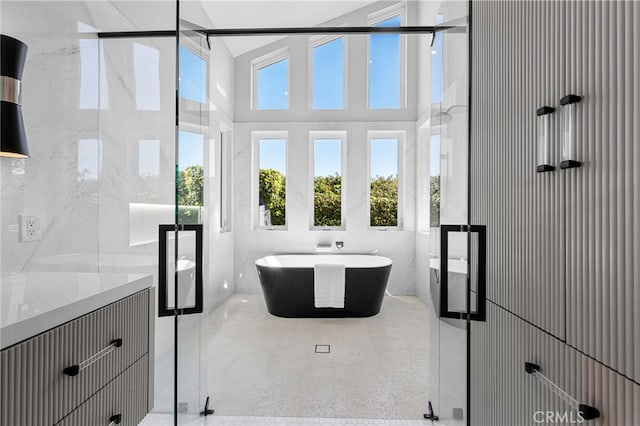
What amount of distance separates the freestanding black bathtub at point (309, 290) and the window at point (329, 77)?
2.35 m

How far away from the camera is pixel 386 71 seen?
5.02 m

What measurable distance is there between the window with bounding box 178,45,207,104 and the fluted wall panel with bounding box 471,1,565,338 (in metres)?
1.31

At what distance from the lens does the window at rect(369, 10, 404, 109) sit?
4.99 m

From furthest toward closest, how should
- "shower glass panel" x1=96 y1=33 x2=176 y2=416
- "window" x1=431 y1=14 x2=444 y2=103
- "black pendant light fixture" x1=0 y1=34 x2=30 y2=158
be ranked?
"shower glass panel" x1=96 y1=33 x2=176 y2=416 → "window" x1=431 y1=14 x2=444 y2=103 → "black pendant light fixture" x1=0 y1=34 x2=30 y2=158

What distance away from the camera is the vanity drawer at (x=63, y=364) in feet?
2.93

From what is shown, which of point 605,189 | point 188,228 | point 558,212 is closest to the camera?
point 605,189

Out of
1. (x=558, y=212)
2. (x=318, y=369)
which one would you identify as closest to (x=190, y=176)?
(x=558, y=212)

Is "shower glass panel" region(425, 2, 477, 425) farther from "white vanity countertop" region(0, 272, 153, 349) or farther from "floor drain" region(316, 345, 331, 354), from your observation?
"white vanity countertop" region(0, 272, 153, 349)

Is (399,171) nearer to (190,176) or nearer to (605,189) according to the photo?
(190,176)

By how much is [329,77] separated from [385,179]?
5.24ft

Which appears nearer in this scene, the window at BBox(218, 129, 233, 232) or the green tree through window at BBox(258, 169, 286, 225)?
the window at BBox(218, 129, 233, 232)

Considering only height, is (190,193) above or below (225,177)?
below

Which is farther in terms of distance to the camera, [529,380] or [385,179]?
[385,179]

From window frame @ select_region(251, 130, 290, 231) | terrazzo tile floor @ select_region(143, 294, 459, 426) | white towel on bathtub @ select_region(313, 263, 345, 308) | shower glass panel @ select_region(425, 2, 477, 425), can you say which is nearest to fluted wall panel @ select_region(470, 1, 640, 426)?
shower glass panel @ select_region(425, 2, 477, 425)
